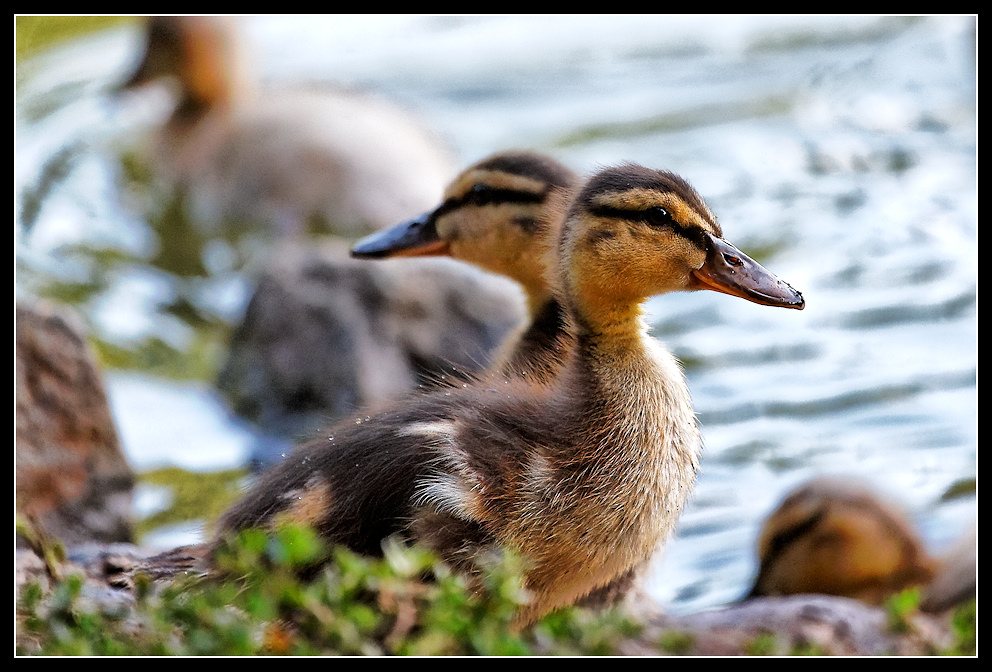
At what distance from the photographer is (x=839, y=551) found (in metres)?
4.20

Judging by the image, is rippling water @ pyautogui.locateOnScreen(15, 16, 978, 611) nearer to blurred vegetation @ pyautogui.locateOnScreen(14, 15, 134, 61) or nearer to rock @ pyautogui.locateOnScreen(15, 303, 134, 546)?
blurred vegetation @ pyautogui.locateOnScreen(14, 15, 134, 61)

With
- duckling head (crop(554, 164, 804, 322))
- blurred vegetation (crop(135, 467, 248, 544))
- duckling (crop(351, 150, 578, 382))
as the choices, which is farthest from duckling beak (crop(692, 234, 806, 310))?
blurred vegetation (crop(135, 467, 248, 544))

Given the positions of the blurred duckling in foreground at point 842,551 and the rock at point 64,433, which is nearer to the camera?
the rock at point 64,433

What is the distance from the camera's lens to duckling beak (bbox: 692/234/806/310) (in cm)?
300

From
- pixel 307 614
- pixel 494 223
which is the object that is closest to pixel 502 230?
pixel 494 223

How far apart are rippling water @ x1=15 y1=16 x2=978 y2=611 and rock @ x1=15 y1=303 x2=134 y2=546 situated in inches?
19.9

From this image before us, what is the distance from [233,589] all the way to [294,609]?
0.14 m

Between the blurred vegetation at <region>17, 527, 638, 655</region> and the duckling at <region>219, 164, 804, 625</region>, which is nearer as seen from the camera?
the blurred vegetation at <region>17, 527, 638, 655</region>

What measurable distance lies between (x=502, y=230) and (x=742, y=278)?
3.60 feet

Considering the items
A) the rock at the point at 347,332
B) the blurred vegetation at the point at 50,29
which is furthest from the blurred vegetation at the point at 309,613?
the blurred vegetation at the point at 50,29

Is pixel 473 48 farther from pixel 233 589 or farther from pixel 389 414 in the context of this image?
pixel 233 589

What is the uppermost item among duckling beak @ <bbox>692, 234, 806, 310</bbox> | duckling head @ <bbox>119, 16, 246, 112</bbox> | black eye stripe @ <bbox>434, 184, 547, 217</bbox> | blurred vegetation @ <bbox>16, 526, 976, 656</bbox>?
duckling head @ <bbox>119, 16, 246, 112</bbox>

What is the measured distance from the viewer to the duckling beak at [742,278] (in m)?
3.00

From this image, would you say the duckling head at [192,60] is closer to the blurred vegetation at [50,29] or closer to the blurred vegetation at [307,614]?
the blurred vegetation at [50,29]
